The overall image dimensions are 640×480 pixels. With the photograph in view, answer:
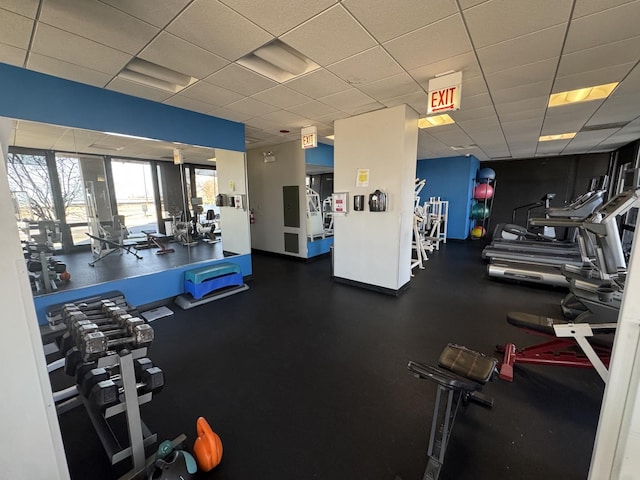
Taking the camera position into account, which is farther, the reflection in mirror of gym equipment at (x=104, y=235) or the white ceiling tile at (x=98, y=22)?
the reflection in mirror of gym equipment at (x=104, y=235)

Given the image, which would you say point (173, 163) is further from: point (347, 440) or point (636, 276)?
point (636, 276)

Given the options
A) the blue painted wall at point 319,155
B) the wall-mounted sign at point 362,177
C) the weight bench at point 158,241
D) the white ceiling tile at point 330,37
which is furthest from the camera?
the blue painted wall at point 319,155

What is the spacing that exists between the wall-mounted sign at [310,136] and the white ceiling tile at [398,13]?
2695 millimetres

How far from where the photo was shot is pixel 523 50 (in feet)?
7.43

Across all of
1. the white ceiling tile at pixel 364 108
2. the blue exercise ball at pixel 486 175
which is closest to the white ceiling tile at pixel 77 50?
the white ceiling tile at pixel 364 108

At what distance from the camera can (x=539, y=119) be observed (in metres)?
4.34

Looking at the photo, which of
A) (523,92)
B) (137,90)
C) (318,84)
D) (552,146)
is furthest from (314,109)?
(552,146)

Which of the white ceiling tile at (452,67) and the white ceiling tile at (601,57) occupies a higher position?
the white ceiling tile at (452,67)

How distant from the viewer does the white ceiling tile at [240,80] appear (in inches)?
103

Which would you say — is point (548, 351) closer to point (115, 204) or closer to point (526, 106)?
point (526, 106)

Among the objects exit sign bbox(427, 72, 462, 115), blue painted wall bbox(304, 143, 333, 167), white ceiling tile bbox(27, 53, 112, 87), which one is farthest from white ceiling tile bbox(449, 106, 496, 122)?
white ceiling tile bbox(27, 53, 112, 87)

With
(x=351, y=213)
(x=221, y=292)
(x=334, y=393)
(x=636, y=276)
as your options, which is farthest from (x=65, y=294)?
(x=636, y=276)

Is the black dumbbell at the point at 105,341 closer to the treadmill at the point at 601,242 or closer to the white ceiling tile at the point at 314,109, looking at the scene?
the white ceiling tile at the point at 314,109

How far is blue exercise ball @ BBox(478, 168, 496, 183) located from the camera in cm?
860
